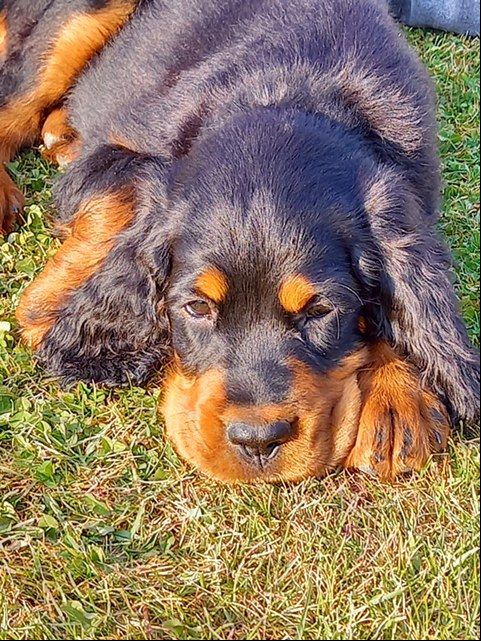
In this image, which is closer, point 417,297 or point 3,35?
point 417,297

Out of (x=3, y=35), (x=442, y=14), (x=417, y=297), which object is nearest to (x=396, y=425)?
(x=417, y=297)

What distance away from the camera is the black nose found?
2.41 m

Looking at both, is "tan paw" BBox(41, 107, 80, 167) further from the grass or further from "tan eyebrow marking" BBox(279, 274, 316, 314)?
"tan eyebrow marking" BBox(279, 274, 316, 314)

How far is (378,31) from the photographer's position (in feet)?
11.0

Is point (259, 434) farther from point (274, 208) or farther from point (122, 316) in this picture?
point (122, 316)

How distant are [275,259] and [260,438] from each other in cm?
49

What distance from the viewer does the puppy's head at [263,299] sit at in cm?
249

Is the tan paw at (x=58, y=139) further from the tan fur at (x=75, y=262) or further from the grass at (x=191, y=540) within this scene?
the grass at (x=191, y=540)

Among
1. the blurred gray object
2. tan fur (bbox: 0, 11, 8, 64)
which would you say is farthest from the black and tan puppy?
the blurred gray object

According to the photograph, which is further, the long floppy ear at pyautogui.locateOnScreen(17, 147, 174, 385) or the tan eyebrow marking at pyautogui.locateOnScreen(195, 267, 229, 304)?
the long floppy ear at pyautogui.locateOnScreen(17, 147, 174, 385)

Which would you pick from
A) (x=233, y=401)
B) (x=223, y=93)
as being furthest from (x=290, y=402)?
(x=223, y=93)

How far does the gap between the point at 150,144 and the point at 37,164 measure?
92 centimetres

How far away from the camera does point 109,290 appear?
301 cm

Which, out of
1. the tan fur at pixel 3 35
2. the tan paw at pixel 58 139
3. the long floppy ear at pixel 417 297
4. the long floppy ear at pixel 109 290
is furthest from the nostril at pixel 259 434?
the tan fur at pixel 3 35
